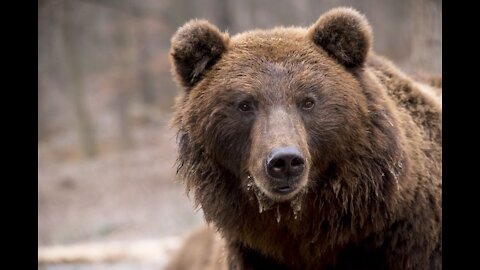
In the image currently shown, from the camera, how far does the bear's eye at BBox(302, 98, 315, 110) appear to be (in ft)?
14.5

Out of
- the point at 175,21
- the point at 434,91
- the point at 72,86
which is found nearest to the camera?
the point at 434,91

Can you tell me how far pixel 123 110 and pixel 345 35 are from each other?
25.0 m

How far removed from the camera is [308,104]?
14.5 ft

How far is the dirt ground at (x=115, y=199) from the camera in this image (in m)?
15.8

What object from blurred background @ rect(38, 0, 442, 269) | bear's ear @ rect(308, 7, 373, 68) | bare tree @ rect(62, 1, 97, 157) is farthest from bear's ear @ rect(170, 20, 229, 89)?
bare tree @ rect(62, 1, 97, 157)

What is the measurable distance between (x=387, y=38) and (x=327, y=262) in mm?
22128

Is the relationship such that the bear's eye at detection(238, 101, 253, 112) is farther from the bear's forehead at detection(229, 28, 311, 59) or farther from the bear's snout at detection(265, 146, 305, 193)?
the bear's snout at detection(265, 146, 305, 193)

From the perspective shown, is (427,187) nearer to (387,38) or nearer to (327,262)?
(327,262)

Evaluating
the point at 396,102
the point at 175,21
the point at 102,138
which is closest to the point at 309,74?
the point at 396,102

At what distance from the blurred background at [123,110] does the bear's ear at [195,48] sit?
8.10 ft

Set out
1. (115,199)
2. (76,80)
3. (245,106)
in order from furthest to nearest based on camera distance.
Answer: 1. (76,80)
2. (115,199)
3. (245,106)

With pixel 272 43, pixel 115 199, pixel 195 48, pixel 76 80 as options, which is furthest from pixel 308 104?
pixel 76 80

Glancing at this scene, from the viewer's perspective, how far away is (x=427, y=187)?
4.76 metres

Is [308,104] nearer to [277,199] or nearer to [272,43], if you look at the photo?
[272,43]
